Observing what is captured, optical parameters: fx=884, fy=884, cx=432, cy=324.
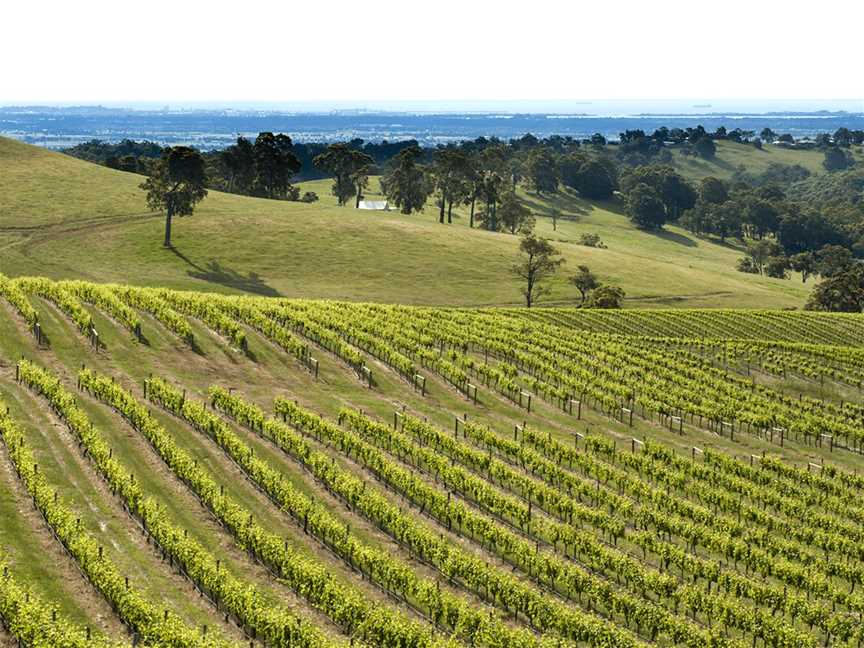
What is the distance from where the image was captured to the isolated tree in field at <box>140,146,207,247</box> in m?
113

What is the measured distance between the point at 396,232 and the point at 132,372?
264 ft

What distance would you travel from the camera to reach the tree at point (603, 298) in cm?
10200

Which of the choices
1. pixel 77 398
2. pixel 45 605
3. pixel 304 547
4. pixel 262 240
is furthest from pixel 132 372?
pixel 262 240

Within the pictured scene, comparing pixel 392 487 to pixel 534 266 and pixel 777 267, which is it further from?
pixel 777 267

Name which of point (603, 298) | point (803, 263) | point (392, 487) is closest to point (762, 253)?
point (803, 263)

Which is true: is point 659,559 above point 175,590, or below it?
below

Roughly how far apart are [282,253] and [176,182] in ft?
53.6

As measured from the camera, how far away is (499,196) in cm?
16838

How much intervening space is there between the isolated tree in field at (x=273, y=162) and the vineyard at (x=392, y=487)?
90.1 m

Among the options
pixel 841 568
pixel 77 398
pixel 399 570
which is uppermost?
pixel 77 398

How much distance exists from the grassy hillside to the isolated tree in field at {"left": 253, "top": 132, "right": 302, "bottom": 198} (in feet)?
53.1

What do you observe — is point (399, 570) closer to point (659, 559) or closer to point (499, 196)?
point (659, 559)

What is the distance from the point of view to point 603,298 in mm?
102250

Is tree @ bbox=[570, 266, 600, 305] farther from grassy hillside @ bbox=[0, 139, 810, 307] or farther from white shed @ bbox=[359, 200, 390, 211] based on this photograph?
white shed @ bbox=[359, 200, 390, 211]
